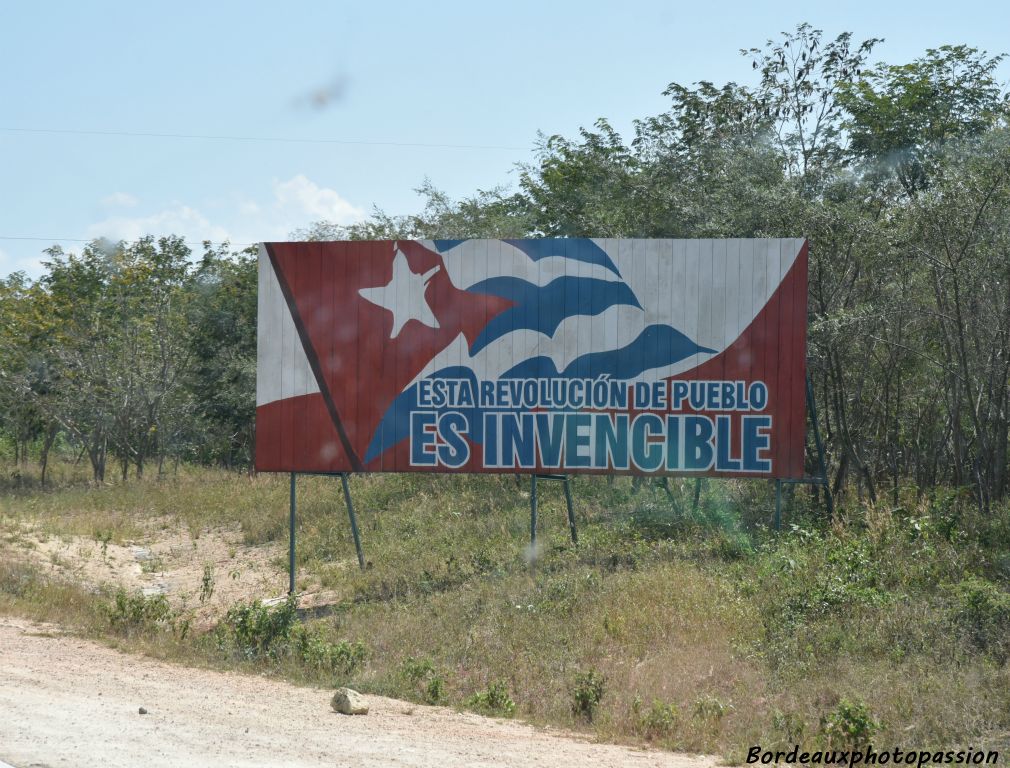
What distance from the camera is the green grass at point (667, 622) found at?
953 cm

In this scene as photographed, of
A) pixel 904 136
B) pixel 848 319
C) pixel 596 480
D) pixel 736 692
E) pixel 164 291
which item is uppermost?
pixel 904 136

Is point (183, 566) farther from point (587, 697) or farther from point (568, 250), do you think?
point (587, 697)

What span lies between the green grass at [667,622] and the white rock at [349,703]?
3.37ft

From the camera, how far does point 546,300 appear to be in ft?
52.5

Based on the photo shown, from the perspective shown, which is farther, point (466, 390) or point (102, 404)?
point (102, 404)

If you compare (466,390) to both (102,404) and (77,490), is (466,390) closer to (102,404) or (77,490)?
(77,490)

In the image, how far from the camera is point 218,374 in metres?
33.3

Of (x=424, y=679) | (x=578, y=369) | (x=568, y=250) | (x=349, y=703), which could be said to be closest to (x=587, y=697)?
(x=424, y=679)

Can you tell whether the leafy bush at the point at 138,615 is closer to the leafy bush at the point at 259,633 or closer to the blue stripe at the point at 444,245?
the leafy bush at the point at 259,633

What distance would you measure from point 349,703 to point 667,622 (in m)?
4.37

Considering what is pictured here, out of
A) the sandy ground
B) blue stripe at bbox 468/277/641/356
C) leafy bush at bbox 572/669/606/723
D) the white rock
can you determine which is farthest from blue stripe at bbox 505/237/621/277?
the white rock

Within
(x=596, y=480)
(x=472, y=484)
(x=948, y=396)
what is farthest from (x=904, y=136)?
(x=472, y=484)

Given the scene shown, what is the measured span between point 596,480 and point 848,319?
6527 millimetres

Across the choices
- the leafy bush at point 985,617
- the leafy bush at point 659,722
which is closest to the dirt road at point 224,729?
the leafy bush at point 659,722
